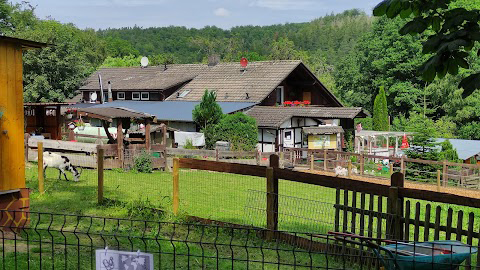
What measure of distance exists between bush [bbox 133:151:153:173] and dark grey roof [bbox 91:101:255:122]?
11.0 meters

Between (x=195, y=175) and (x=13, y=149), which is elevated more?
(x=13, y=149)

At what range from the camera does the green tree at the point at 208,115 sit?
31578 mm

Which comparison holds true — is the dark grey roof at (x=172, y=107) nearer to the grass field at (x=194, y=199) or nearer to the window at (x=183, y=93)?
the window at (x=183, y=93)

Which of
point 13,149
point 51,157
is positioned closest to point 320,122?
point 51,157

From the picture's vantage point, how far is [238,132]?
30.8 metres

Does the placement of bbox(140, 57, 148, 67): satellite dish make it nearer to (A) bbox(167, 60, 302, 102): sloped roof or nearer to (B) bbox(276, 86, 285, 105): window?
(A) bbox(167, 60, 302, 102): sloped roof

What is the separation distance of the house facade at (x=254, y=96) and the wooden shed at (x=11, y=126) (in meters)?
23.6

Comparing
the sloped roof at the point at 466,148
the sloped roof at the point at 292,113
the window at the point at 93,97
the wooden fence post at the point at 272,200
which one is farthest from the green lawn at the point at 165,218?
the window at the point at 93,97

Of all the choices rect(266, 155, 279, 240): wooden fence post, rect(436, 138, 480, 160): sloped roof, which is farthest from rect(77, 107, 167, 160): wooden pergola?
rect(436, 138, 480, 160): sloped roof

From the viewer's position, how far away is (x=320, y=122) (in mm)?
35438

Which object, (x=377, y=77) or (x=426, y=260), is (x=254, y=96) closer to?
(x=377, y=77)

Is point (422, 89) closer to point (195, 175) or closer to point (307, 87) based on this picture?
point (307, 87)

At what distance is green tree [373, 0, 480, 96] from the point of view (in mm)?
5031

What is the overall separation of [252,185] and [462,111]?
32.9 meters
